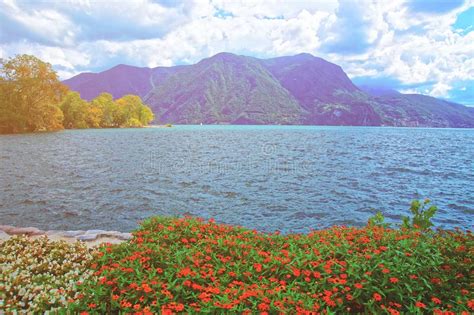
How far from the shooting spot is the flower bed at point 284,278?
6.26 meters

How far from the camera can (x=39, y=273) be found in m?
9.09

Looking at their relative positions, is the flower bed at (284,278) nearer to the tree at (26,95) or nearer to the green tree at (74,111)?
the tree at (26,95)

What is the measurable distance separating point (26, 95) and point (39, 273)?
10170 cm

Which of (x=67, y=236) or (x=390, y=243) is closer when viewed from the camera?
(x=390, y=243)

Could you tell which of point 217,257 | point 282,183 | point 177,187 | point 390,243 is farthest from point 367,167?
point 217,257

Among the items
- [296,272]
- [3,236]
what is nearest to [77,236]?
[3,236]

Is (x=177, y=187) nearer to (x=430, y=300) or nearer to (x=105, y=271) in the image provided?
(x=105, y=271)

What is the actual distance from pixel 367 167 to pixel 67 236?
129 feet

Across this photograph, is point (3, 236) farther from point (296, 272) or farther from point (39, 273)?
point (296, 272)

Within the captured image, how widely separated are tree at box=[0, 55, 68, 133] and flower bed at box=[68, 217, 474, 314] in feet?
329

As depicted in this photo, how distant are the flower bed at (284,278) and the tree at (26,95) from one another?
3948 inches

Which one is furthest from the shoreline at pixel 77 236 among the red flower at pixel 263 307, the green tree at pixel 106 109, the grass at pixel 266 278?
the green tree at pixel 106 109

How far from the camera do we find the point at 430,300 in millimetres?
6930

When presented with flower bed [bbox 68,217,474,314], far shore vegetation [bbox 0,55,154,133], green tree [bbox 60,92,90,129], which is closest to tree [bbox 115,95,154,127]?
green tree [bbox 60,92,90,129]
